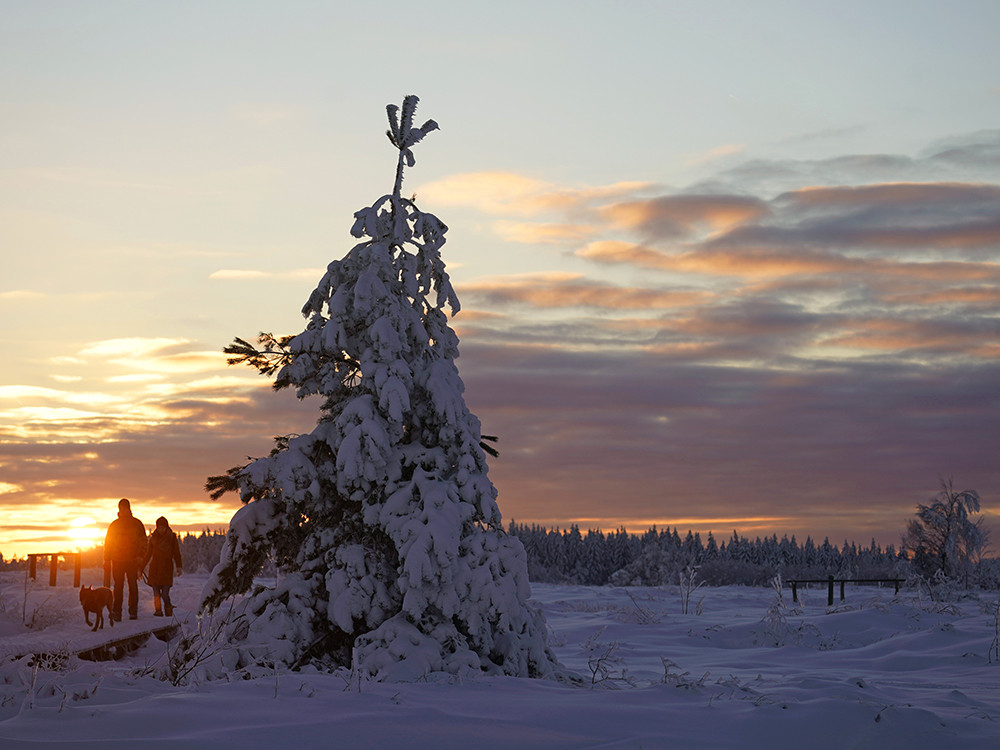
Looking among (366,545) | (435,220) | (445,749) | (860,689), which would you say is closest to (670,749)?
(445,749)

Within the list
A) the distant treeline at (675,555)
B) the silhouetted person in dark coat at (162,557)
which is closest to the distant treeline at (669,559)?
the distant treeline at (675,555)

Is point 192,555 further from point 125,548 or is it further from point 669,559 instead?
point 125,548

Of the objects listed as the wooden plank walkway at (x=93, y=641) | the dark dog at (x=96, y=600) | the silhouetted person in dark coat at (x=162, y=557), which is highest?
the silhouetted person in dark coat at (x=162, y=557)

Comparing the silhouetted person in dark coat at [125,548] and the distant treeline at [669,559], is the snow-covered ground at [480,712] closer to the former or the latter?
the silhouetted person in dark coat at [125,548]

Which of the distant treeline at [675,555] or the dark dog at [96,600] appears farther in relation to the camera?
the distant treeline at [675,555]

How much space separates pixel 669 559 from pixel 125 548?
57.0 meters

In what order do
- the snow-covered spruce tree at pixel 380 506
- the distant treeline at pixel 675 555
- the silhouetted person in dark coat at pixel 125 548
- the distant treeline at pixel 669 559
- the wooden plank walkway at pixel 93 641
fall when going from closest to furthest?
the snow-covered spruce tree at pixel 380 506 → the wooden plank walkway at pixel 93 641 → the silhouetted person in dark coat at pixel 125 548 → the distant treeline at pixel 669 559 → the distant treeline at pixel 675 555

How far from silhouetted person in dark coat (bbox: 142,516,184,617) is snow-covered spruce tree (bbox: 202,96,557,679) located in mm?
9020

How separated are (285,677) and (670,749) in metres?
3.54

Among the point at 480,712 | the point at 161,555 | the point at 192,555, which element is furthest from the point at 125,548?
the point at 192,555

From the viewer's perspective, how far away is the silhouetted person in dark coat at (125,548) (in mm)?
18922

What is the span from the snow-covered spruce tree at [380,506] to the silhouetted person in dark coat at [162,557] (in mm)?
9020

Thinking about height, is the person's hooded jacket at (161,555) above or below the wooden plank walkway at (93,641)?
above

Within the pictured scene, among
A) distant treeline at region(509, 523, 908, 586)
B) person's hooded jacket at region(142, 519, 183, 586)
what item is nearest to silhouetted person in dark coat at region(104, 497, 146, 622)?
person's hooded jacket at region(142, 519, 183, 586)
